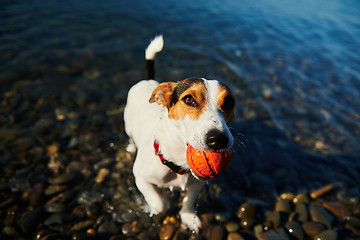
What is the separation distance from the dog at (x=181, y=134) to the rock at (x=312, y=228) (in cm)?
151

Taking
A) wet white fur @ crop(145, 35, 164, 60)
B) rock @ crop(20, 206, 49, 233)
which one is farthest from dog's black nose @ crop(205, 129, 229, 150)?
rock @ crop(20, 206, 49, 233)

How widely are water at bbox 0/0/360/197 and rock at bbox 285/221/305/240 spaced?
2.44ft

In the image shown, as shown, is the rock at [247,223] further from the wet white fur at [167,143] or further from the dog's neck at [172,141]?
the dog's neck at [172,141]

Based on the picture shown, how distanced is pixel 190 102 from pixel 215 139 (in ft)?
1.97

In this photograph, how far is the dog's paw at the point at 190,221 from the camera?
3.35m

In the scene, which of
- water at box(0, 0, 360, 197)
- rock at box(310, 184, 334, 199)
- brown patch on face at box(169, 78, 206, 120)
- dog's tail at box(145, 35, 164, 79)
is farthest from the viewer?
water at box(0, 0, 360, 197)

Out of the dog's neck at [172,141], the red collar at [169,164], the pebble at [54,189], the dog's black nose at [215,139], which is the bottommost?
the pebble at [54,189]

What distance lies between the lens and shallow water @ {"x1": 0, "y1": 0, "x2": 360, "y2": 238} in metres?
4.52

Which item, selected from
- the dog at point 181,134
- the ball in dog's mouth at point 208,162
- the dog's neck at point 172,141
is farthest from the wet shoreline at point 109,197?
the ball in dog's mouth at point 208,162

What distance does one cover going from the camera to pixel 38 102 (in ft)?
17.0

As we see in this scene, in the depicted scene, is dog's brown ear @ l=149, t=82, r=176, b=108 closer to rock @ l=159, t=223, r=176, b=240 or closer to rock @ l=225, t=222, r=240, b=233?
rock @ l=159, t=223, r=176, b=240

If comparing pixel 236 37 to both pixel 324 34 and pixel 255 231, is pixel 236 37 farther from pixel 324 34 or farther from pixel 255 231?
pixel 255 231

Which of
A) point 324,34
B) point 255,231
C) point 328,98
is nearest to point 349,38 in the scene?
point 324,34

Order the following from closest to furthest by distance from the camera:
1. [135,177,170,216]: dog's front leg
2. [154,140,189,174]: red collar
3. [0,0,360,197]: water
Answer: [154,140,189,174]: red collar → [135,177,170,216]: dog's front leg → [0,0,360,197]: water
